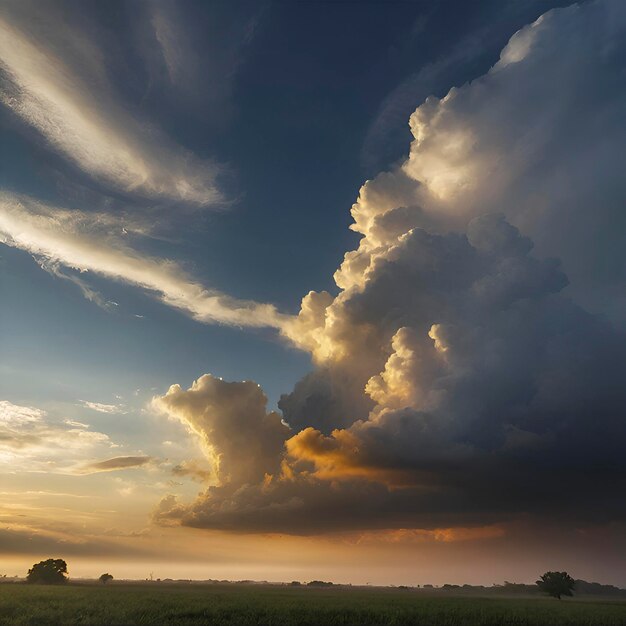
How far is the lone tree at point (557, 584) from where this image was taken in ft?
477

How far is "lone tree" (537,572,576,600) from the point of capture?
145500mm

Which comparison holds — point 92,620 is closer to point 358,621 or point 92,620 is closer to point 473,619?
point 358,621

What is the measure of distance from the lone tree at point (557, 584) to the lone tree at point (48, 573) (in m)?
150

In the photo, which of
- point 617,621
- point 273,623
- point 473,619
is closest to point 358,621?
point 273,623

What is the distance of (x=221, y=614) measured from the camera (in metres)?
65.8

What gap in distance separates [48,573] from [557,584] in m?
158

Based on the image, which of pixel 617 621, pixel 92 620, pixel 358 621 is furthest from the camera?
pixel 617 621

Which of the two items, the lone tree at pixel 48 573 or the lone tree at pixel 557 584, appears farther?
the lone tree at pixel 48 573

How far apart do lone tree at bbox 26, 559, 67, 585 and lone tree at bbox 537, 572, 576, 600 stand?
15048cm

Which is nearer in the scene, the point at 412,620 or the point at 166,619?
the point at 166,619

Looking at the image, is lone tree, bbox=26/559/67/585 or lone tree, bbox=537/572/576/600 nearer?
lone tree, bbox=537/572/576/600

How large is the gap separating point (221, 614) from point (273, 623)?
9.88 metres

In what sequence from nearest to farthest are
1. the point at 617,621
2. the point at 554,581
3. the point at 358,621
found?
the point at 358,621 < the point at 617,621 < the point at 554,581

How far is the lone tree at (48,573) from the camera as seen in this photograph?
16088cm
